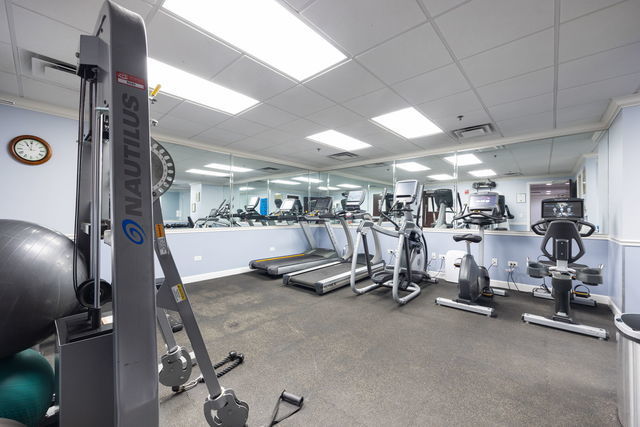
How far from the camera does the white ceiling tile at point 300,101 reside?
3.09 metres

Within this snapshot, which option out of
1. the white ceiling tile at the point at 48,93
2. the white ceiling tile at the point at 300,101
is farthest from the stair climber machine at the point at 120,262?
the white ceiling tile at the point at 48,93

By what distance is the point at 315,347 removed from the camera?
2.41m

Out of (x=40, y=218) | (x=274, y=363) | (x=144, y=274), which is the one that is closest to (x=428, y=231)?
(x=274, y=363)

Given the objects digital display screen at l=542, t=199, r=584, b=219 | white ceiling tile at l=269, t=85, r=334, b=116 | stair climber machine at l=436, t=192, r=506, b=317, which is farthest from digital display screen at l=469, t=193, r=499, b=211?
white ceiling tile at l=269, t=85, r=334, b=116

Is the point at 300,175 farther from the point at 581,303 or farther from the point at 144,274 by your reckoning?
the point at 144,274

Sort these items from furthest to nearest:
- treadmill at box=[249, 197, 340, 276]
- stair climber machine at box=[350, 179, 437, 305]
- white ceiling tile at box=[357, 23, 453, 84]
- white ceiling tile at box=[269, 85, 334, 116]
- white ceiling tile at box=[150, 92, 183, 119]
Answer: treadmill at box=[249, 197, 340, 276]
stair climber machine at box=[350, 179, 437, 305]
white ceiling tile at box=[150, 92, 183, 119]
white ceiling tile at box=[269, 85, 334, 116]
white ceiling tile at box=[357, 23, 453, 84]

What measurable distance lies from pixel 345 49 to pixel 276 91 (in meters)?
1.07

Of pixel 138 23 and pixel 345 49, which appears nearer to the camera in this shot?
pixel 138 23

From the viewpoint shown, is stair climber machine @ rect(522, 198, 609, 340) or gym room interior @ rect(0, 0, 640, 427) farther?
stair climber machine @ rect(522, 198, 609, 340)

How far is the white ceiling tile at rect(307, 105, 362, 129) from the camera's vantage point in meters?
3.59

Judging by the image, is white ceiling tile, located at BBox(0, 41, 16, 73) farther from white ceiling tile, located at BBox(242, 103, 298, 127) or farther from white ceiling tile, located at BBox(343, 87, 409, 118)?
white ceiling tile, located at BBox(343, 87, 409, 118)

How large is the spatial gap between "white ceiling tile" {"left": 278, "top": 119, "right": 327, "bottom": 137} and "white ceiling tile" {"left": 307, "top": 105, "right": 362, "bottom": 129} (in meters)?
0.14

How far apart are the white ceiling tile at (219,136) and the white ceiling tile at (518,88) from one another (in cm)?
380

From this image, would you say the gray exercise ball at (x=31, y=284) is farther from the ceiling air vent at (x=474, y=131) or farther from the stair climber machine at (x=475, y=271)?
Answer: the ceiling air vent at (x=474, y=131)
